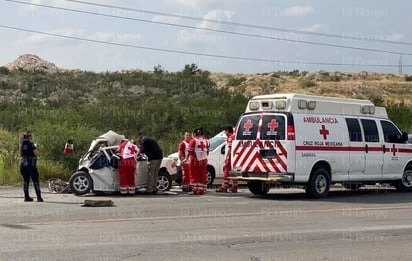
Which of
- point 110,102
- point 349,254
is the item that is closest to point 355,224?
point 349,254

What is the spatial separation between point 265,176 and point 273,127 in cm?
125

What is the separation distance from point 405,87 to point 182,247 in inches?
2829

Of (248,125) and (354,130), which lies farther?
(354,130)

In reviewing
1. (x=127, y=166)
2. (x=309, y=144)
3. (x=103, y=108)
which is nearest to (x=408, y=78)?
(x=103, y=108)

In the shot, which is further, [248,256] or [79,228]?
[79,228]

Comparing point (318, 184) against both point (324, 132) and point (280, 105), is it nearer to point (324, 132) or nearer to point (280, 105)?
point (324, 132)

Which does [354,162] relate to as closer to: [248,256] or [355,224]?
[355,224]

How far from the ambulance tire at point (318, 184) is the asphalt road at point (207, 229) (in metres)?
0.28

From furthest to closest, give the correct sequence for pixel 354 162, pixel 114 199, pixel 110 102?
pixel 110 102 < pixel 354 162 < pixel 114 199

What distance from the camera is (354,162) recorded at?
18.5 meters

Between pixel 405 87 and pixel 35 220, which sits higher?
pixel 405 87

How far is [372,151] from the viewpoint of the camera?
18953mm

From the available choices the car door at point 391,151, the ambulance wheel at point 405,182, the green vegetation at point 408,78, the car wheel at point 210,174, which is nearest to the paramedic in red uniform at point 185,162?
the car wheel at point 210,174

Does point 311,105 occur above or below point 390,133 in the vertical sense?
above
